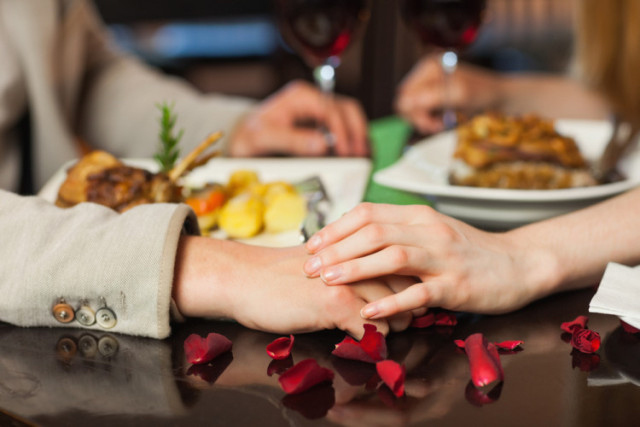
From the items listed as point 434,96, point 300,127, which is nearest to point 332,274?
point 300,127

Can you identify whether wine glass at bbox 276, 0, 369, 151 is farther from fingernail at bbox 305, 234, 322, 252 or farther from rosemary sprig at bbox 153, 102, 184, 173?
fingernail at bbox 305, 234, 322, 252

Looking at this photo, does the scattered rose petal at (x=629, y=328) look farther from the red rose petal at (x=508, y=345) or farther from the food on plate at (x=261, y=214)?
the food on plate at (x=261, y=214)

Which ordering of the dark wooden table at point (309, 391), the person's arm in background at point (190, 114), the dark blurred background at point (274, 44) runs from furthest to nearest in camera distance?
the dark blurred background at point (274, 44)
the person's arm in background at point (190, 114)
the dark wooden table at point (309, 391)

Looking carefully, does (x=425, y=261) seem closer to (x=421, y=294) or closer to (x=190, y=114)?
(x=421, y=294)

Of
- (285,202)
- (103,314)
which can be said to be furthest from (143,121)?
(103,314)

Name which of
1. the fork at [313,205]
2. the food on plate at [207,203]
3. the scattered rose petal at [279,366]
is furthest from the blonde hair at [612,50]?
the scattered rose petal at [279,366]

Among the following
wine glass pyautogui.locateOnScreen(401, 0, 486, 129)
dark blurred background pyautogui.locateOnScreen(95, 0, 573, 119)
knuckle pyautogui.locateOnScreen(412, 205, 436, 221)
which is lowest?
dark blurred background pyautogui.locateOnScreen(95, 0, 573, 119)

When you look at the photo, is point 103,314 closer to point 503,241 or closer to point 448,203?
point 503,241

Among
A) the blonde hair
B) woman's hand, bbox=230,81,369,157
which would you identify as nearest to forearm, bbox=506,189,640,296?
woman's hand, bbox=230,81,369,157
